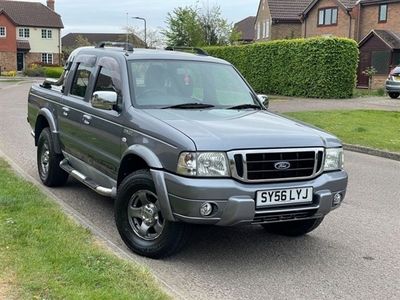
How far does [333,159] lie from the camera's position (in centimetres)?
525

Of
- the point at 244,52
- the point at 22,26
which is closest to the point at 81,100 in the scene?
the point at 244,52

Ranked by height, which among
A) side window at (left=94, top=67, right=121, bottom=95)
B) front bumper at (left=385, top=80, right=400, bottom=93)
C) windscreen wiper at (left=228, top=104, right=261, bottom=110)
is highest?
side window at (left=94, top=67, right=121, bottom=95)

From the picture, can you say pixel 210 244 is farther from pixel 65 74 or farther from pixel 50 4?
pixel 50 4

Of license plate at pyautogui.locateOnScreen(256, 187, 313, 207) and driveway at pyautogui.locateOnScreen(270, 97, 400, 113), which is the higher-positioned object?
license plate at pyautogui.locateOnScreen(256, 187, 313, 207)

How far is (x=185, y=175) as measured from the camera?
4.66 meters

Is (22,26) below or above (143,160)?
above

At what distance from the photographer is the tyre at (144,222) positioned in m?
4.95

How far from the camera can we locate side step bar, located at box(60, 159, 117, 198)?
5782 millimetres

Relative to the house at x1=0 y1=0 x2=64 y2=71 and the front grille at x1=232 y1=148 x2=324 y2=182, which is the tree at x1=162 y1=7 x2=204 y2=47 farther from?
the front grille at x1=232 y1=148 x2=324 y2=182

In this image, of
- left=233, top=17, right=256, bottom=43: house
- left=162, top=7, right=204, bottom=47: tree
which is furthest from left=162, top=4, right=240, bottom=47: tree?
left=233, top=17, right=256, bottom=43: house

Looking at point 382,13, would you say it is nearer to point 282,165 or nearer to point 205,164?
point 282,165

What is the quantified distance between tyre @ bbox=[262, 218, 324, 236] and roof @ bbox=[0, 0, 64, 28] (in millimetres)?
74595

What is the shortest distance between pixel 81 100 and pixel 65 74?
111cm

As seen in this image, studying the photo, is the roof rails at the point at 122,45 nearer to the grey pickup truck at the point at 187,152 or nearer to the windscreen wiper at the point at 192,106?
the grey pickup truck at the point at 187,152
